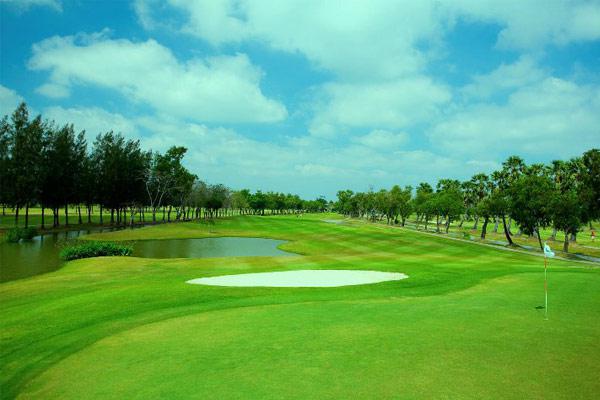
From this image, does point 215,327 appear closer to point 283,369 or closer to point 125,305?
point 283,369

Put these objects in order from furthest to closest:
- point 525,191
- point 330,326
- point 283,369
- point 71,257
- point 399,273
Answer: point 525,191 < point 71,257 < point 399,273 < point 330,326 < point 283,369

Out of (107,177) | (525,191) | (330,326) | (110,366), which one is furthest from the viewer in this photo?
(107,177)

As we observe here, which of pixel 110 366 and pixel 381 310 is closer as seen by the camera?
pixel 110 366

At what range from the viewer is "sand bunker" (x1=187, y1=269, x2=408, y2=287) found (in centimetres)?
2139

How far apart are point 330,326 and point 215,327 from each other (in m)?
3.32

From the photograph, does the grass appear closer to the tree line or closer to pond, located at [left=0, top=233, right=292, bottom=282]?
pond, located at [left=0, top=233, right=292, bottom=282]

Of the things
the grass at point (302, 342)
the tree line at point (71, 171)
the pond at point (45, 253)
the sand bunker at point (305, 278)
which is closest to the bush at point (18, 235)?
the pond at point (45, 253)

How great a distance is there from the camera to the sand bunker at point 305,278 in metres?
21.4

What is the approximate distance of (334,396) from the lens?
6492mm

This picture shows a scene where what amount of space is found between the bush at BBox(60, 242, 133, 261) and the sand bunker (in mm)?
16886

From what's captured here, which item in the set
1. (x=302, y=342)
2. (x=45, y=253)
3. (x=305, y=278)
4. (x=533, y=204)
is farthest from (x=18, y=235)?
(x=533, y=204)

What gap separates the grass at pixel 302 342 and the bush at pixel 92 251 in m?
16.3

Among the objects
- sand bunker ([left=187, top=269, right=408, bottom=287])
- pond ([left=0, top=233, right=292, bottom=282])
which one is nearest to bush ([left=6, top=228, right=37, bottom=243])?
pond ([left=0, top=233, right=292, bottom=282])

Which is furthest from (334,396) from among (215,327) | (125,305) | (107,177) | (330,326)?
(107,177)
